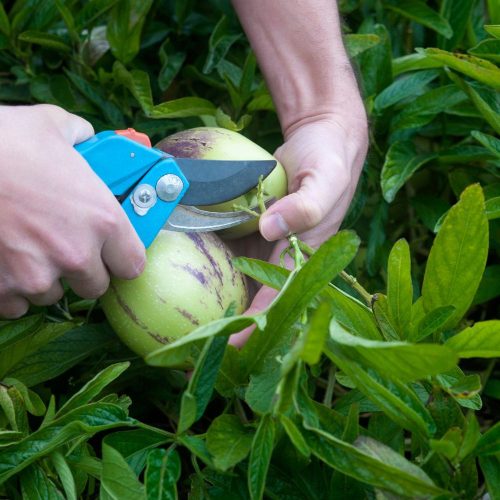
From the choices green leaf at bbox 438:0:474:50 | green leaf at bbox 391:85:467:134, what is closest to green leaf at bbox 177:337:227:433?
green leaf at bbox 391:85:467:134

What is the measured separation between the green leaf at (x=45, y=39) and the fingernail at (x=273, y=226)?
651mm

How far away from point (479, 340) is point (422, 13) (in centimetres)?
90

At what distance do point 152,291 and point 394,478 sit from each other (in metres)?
0.45

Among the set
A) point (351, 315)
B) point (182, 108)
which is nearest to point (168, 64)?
point (182, 108)

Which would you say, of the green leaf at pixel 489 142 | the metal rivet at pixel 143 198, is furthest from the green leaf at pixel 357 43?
the metal rivet at pixel 143 198

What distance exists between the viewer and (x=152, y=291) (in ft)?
3.60

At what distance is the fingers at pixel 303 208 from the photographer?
1.10 m

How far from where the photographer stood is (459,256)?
896mm

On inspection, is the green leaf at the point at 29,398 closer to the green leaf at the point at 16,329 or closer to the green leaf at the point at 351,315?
the green leaf at the point at 16,329

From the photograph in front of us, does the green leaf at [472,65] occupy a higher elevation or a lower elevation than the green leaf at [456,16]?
higher

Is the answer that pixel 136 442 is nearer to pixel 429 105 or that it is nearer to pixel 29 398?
pixel 29 398

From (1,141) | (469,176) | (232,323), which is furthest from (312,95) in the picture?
(232,323)

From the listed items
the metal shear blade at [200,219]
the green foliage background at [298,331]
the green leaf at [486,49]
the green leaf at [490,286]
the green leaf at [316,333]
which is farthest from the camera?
the green leaf at [490,286]

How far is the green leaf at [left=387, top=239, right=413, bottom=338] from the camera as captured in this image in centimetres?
93
